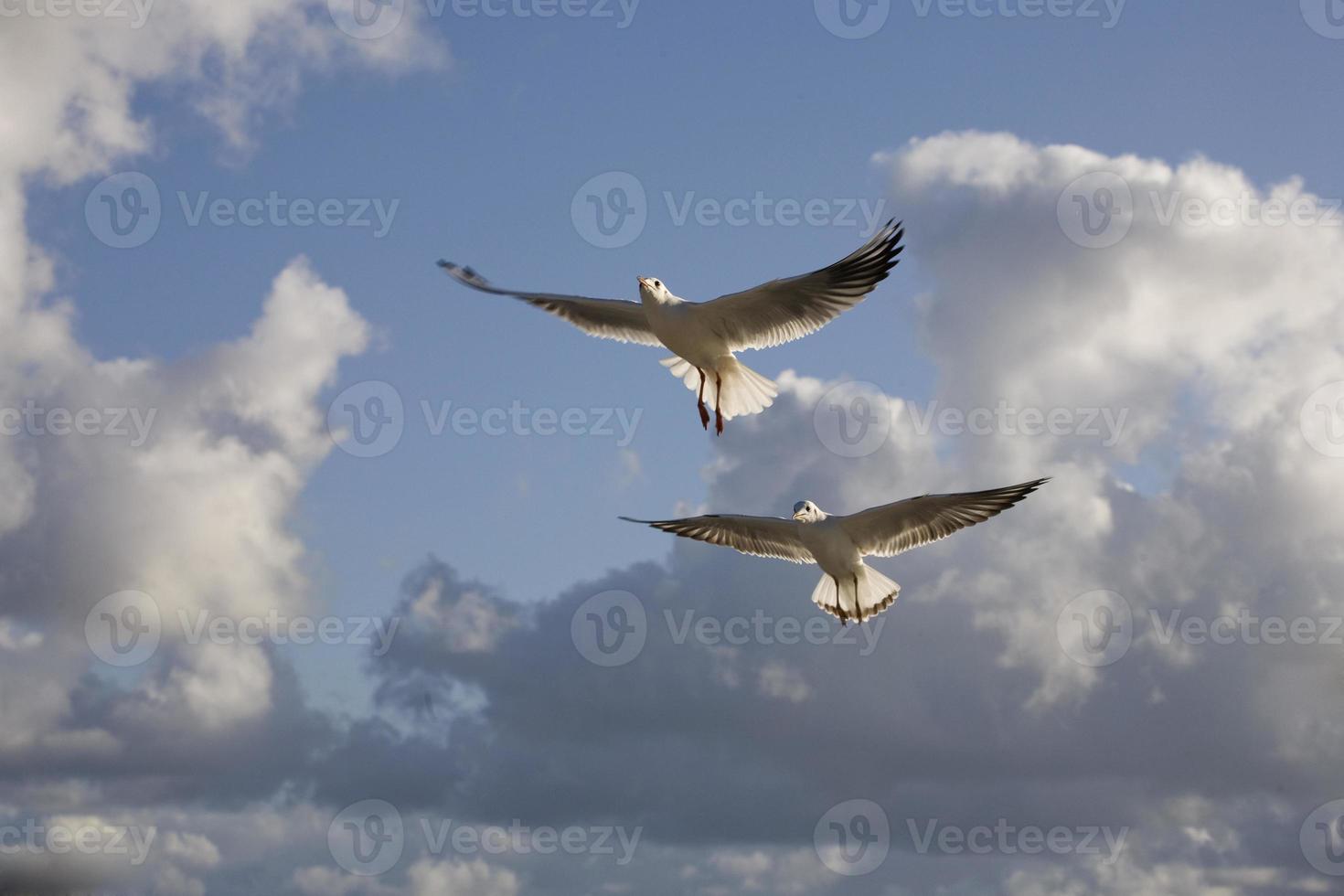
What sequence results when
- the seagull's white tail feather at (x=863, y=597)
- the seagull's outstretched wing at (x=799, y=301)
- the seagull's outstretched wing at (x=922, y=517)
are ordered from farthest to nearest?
the seagull's white tail feather at (x=863, y=597), the seagull's outstretched wing at (x=922, y=517), the seagull's outstretched wing at (x=799, y=301)

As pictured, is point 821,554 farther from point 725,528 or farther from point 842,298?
point 842,298

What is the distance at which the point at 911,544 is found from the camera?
19.6 m

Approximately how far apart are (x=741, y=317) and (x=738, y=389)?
1.12 m

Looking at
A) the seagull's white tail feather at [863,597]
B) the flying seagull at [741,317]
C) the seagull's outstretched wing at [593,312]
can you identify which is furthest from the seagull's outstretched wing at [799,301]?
the seagull's white tail feather at [863,597]

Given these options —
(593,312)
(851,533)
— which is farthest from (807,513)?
(593,312)

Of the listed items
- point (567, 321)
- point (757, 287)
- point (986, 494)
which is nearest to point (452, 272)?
point (567, 321)

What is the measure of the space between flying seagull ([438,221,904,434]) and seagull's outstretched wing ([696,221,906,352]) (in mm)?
10

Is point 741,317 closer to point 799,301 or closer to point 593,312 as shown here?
point 799,301

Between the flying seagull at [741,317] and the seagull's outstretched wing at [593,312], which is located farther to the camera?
the seagull's outstretched wing at [593,312]

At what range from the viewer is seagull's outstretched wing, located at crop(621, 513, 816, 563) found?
20141 mm

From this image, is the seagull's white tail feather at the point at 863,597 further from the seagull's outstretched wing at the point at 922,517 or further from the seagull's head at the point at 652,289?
A: the seagull's head at the point at 652,289

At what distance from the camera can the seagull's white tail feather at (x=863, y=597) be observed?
1997 centimetres

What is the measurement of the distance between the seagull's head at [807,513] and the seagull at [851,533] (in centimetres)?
1

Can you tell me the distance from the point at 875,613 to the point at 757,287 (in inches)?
205
